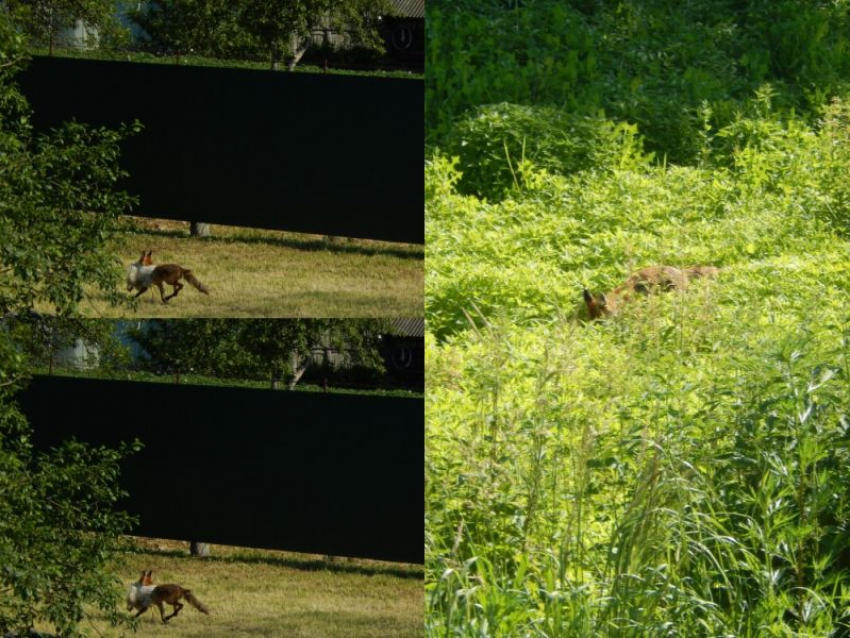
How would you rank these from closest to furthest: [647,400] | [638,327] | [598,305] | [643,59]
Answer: [647,400] → [638,327] → [598,305] → [643,59]

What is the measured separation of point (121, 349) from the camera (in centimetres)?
461

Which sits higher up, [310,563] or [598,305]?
[598,305]

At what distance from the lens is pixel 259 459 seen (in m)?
4.68

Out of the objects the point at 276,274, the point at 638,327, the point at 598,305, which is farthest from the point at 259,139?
the point at 638,327

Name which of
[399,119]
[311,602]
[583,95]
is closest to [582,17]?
[583,95]

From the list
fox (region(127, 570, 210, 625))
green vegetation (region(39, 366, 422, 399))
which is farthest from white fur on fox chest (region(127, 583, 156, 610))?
green vegetation (region(39, 366, 422, 399))

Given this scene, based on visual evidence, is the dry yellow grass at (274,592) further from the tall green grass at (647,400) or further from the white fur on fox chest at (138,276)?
the white fur on fox chest at (138,276)

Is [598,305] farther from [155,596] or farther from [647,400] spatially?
[155,596]

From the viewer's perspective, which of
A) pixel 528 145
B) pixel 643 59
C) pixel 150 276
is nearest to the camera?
pixel 150 276

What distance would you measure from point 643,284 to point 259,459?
1.39 metres

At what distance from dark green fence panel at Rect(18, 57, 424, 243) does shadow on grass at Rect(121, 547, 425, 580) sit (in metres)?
1.06

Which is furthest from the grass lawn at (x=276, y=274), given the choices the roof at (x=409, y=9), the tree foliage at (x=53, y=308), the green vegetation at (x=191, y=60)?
the roof at (x=409, y=9)

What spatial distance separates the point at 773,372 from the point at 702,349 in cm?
41

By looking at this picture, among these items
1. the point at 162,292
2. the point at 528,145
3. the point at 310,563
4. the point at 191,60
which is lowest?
the point at 310,563
